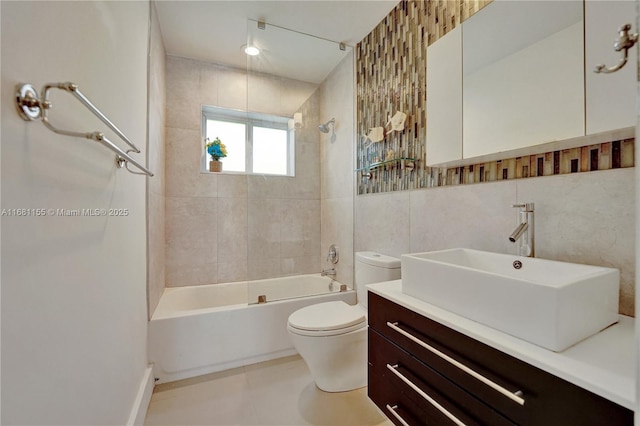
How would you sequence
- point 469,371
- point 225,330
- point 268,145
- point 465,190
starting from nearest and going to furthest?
point 469,371 < point 465,190 < point 225,330 < point 268,145

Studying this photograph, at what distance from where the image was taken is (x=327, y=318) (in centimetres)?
163

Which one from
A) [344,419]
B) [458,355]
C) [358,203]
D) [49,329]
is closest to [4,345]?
[49,329]

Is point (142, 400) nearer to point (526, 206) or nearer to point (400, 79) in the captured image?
point (526, 206)

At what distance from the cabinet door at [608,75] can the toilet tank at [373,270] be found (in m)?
1.15

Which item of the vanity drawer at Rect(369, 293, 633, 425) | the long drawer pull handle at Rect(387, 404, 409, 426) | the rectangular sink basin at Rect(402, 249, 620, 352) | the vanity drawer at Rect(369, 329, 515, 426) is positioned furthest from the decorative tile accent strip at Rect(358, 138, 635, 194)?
the long drawer pull handle at Rect(387, 404, 409, 426)

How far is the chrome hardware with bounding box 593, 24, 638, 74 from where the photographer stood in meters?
0.74

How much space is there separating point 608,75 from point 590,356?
90cm

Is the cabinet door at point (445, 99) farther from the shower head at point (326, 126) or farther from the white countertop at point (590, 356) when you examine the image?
the shower head at point (326, 126)

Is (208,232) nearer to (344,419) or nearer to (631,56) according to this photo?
(344,419)

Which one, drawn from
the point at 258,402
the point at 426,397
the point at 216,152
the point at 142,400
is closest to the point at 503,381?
the point at 426,397

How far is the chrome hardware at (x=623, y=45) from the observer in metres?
0.74

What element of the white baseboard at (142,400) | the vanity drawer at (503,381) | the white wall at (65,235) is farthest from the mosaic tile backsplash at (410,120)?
the white baseboard at (142,400)

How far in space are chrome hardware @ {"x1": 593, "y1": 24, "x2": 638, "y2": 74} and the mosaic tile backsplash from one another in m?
0.25

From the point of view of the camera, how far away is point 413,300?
3.48 ft
